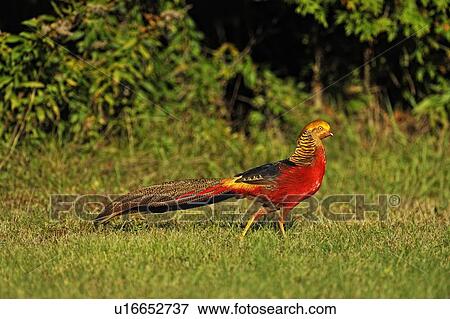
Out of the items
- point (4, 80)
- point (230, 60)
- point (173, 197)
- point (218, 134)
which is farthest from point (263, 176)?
point (230, 60)

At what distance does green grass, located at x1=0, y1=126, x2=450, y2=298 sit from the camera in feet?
15.8

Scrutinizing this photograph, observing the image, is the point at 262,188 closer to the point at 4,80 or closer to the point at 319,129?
the point at 319,129

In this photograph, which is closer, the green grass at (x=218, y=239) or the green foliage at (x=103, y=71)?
the green grass at (x=218, y=239)

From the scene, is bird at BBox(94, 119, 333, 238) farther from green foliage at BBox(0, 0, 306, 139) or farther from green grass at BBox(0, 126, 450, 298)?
green foliage at BBox(0, 0, 306, 139)

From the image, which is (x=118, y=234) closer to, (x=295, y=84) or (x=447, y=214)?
(x=447, y=214)

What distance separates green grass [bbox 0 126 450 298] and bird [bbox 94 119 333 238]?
0.84ft

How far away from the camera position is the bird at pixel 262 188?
577 centimetres

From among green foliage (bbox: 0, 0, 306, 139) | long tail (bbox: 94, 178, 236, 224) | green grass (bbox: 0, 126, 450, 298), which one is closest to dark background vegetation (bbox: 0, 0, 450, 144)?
green foliage (bbox: 0, 0, 306, 139)

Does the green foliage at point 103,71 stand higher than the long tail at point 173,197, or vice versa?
the green foliage at point 103,71

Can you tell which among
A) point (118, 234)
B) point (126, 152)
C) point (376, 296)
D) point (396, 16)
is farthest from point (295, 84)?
point (376, 296)

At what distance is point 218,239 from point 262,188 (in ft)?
1.72

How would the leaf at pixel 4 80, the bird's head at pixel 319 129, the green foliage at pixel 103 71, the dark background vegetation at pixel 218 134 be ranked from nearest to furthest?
the dark background vegetation at pixel 218 134, the bird's head at pixel 319 129, the leaf at pixel 4 80, the green foliage at pixel 103 71

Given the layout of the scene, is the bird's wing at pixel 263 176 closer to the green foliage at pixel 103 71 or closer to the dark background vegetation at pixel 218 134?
the dark background vegetation at pixel 218 134

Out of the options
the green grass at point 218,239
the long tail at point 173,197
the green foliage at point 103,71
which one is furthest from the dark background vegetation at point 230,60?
the long tail at point 173,197
